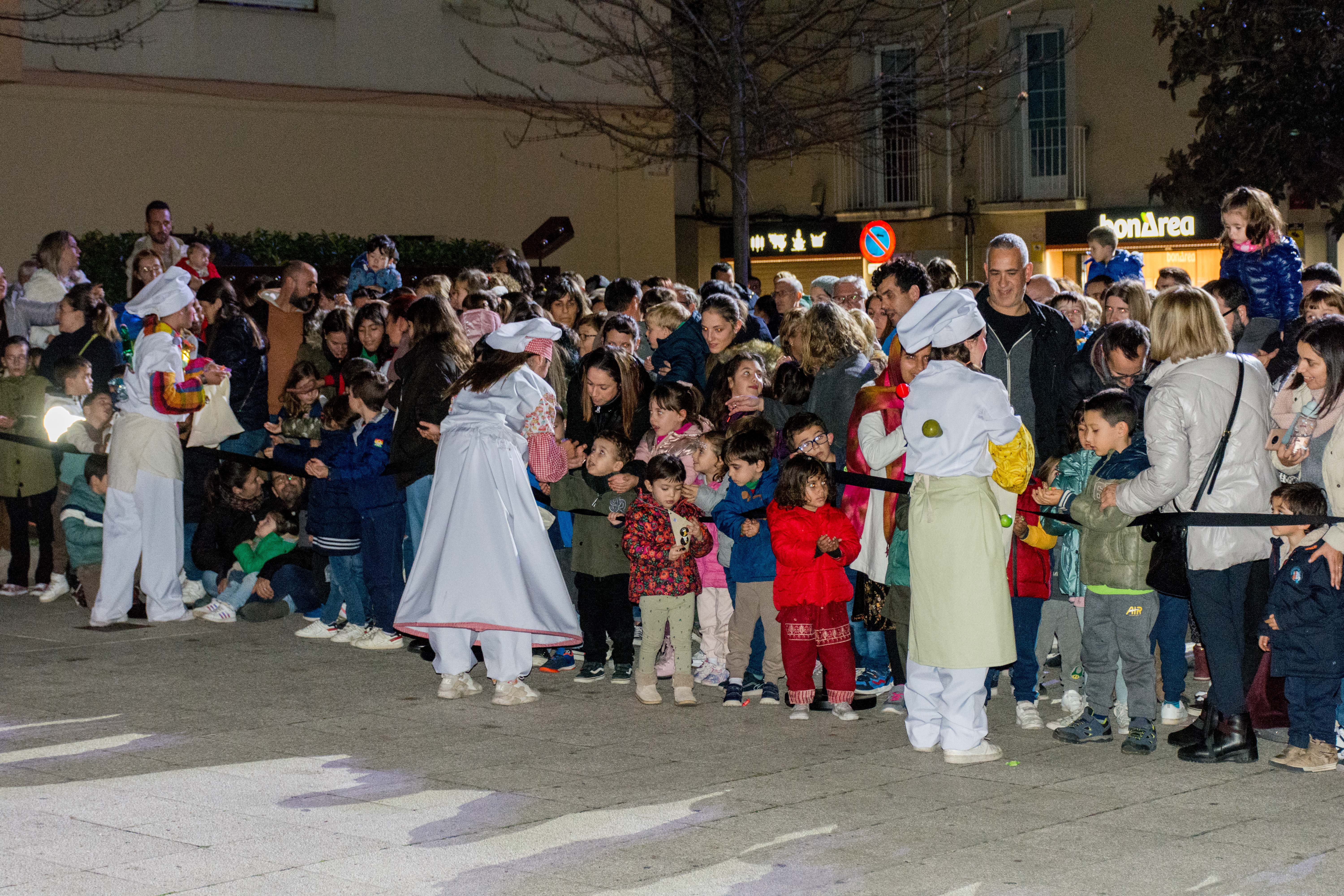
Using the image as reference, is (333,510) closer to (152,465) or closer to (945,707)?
(152,465)

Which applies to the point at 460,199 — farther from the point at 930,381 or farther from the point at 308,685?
the point at 930,381

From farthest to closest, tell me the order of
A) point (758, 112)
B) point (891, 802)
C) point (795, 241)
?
1. point (795, 241)
2. point (758, 112)
3. point (891, 802)

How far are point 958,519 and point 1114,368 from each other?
1323 millimetres

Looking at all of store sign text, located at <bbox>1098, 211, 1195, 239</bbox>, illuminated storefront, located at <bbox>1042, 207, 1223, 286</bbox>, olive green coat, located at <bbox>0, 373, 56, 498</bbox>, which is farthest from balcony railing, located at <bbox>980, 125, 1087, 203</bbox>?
olive green coat, located at <bbox>0, 373, 56, 498</bbox>

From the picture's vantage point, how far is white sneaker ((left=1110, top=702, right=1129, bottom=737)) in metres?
7.78

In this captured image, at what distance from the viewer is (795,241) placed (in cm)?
3241

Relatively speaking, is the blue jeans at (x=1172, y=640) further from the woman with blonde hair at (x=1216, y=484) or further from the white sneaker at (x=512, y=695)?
the white sneaker at (x=512, y=695)

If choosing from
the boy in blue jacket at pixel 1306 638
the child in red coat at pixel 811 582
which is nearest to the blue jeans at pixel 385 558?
the child in red coat at pixel 811 582

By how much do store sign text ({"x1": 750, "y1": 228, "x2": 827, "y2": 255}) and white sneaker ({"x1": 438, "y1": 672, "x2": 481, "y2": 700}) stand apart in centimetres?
2418

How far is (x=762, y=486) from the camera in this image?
841 centimetres

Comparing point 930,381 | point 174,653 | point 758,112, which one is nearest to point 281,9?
point 758,112

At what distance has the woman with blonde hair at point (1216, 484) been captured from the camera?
7117 mm

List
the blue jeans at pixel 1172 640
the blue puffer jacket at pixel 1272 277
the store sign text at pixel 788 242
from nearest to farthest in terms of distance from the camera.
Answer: the blue jeans at pixel 1172 640
the blue puffer jacket at pixel 1272 277
the store sign text at pixel 788 242

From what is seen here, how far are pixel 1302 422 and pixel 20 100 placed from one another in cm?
1662
